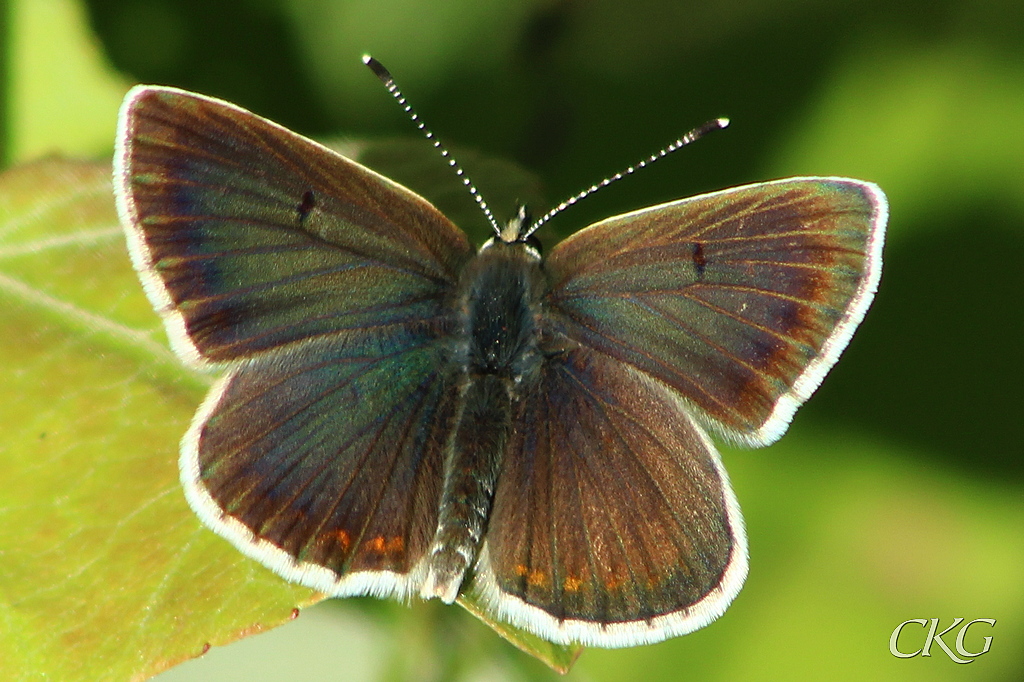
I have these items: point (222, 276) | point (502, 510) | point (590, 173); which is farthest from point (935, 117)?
point (222, 276)

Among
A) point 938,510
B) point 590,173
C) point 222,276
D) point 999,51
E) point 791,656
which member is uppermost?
point 999,51

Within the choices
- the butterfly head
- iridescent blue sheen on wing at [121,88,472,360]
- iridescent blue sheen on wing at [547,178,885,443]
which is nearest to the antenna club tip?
iridescent blue sheen on wing at [121,88,472,360]

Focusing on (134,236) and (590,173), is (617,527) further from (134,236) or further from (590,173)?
(590,173)

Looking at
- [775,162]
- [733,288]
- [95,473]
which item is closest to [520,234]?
[733,288]

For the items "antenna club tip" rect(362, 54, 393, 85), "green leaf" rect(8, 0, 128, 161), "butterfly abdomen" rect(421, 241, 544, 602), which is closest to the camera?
"butterfly abdomen" rect(421, 241, 544, 602)

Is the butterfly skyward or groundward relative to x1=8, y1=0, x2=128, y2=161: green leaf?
groundward

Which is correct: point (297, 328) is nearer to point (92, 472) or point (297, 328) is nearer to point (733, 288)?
point (92, 472)

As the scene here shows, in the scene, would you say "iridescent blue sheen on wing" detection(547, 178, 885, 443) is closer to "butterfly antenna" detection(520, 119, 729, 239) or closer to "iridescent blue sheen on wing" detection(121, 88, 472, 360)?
"butterfly antenna" detection(520, 119, 729, 239)

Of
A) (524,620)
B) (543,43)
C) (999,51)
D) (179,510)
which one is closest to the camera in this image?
(524,620)
